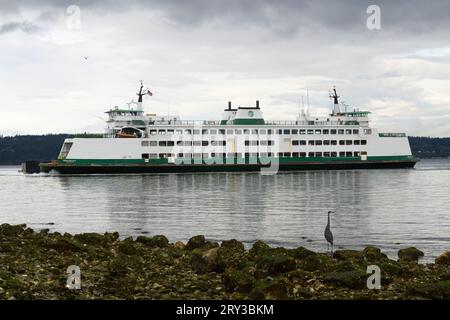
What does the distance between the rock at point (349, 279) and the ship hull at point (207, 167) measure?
61.1m

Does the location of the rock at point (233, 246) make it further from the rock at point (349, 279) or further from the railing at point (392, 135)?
the railing at point (392, 135)

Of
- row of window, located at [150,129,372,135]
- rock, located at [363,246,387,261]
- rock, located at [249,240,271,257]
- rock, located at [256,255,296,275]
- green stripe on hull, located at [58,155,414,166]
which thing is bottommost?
rock, located at [363,246,387,261]

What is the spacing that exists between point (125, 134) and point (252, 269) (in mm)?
63265

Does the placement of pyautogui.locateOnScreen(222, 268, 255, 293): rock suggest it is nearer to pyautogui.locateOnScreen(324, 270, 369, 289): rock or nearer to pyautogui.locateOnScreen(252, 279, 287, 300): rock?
pyautogui.locateOnScreen(252, 279, 287, 300): rock

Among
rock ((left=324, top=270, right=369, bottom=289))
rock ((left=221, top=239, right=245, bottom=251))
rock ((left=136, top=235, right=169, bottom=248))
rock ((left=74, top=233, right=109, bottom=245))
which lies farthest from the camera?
rock ((left=136, top=235, right=169, bottom=248))

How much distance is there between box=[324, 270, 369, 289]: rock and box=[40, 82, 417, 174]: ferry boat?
61.2 metres

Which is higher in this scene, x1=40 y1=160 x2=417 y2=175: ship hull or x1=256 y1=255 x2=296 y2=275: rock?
x1=40 y1=160 x2=417 y2=175: ship hull

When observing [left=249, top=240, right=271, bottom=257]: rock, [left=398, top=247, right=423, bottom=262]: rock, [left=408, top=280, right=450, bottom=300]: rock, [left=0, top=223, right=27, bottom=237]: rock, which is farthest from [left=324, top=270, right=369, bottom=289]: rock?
[left=0, top=223, right=27, bottom=237]: rock

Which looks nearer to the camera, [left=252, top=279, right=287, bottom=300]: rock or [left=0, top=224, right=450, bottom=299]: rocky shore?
[left=252, top=279, right=287, bottom=300]: rock

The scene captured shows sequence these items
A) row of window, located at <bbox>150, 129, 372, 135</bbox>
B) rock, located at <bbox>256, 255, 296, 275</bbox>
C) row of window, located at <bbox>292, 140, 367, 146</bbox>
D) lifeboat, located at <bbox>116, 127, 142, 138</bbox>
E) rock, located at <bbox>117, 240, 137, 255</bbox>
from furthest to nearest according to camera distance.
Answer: row of window, located at <bbox>292, 140, 367, 146</bbox>
row of window, located at <bbox>150, 129, 372, 135</bbox>
lifeboat, located at <bbox>116, 127, 142, 138</bbox>
rock, located at <bbox>117, 240, 137, 255</bbox>
rock, located at <bbox>256, 255, 296, 275</bbox>

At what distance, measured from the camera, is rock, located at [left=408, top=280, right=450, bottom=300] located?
10.1 metres

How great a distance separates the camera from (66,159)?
229 ft
